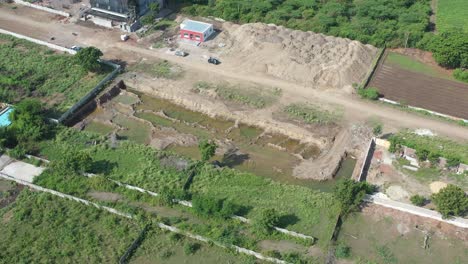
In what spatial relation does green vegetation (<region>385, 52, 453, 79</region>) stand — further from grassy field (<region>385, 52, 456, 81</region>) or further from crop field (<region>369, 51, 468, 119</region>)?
crop field (<region>369, 51, 468, 119</region>)

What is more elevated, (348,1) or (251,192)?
(348,1)

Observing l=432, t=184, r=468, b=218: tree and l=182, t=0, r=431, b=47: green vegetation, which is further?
l=182, t=0, r=431, b=47: green vegetation

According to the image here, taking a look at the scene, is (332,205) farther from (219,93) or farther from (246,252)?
(219,93)

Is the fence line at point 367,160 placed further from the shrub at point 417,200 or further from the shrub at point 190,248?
the shrub at point 190,248

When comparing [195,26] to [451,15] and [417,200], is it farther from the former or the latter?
[451,15]

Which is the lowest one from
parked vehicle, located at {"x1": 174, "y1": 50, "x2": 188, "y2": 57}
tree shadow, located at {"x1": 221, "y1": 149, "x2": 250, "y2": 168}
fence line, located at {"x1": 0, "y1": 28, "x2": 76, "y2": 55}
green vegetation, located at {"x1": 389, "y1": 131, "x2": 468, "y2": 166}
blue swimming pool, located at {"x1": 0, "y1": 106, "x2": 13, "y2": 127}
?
blue swimming pool, located at {"x1": 0, "y1": 106, "x2": 13, "y2": 127}

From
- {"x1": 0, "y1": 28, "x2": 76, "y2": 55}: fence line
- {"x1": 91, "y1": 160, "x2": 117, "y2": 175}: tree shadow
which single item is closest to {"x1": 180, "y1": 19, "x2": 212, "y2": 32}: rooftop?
{"x1": 0, "y1": 28, "x2": 76, "y2": 55}: fence line

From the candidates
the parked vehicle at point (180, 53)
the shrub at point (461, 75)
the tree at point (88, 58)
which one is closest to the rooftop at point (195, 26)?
the parked vehicle at point (180, 53)

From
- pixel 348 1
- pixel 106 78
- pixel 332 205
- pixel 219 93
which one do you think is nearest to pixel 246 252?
pixel 332 205
